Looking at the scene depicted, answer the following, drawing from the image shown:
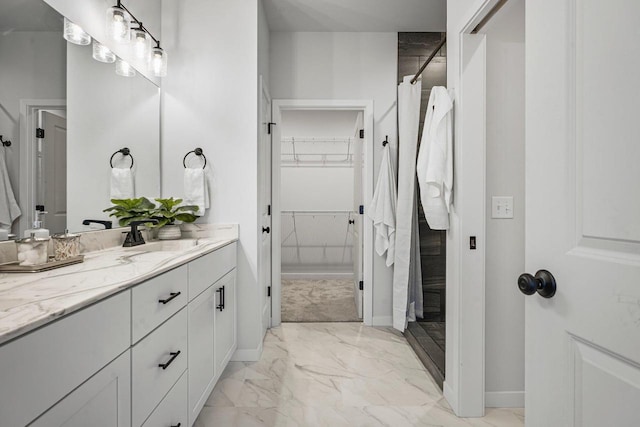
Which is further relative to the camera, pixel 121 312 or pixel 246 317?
pixel 246 317

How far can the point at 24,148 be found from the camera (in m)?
1.28

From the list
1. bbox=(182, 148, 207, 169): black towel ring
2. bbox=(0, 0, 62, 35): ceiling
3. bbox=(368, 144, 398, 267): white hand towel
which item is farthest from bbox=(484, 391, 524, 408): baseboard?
bbox=(0, 0, 62, 35): ceiling

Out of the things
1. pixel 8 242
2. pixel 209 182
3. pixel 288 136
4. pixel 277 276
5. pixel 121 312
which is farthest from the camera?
pixel 288 136

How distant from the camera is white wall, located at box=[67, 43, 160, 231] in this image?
155 centimetres

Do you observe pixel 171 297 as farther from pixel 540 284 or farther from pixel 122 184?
pixel 540 284

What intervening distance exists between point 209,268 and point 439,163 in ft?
4.33

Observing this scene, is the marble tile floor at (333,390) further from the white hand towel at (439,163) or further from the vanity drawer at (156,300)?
the white hand towel at (439,163)

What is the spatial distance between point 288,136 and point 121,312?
4.39m

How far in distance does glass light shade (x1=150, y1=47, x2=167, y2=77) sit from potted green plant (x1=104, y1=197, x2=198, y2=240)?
→ 0.82 m

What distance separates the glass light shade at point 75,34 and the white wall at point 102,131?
0.03 m

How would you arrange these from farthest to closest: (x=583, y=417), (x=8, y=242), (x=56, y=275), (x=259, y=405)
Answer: (x=259, y=405) → (x=8, y=242) → (x=56, y=275) → (x=583, y=417)

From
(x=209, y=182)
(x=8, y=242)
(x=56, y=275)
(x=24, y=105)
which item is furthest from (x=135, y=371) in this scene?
(x=209, y=182)

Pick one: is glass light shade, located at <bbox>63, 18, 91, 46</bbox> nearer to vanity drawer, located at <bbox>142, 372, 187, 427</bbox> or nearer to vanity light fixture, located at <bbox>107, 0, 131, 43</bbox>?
vanity light fixture, located at <bbox>107, 0, 131, 43</bbox>

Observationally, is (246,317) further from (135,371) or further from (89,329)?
(89,329)
